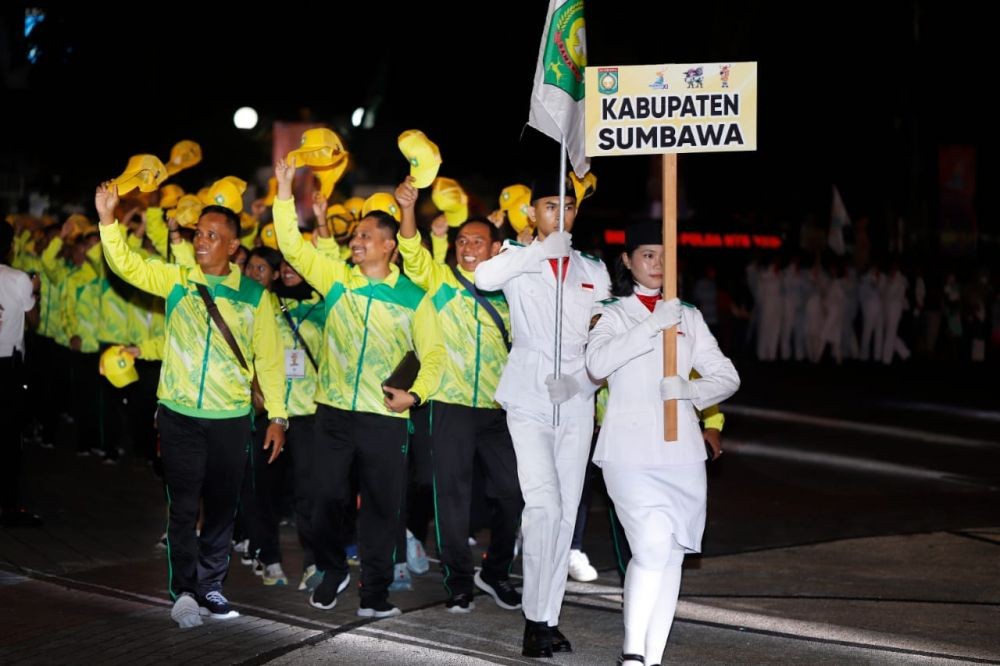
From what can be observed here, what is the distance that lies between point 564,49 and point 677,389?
2.12 meters

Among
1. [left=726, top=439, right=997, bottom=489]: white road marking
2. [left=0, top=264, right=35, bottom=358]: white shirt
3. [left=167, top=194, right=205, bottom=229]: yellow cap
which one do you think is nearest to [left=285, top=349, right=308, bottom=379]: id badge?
[left=167, top=194, right=205, bottom=229]: yellow cap

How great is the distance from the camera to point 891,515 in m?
11.2

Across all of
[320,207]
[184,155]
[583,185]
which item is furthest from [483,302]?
[184,155]

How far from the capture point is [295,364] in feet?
29.4

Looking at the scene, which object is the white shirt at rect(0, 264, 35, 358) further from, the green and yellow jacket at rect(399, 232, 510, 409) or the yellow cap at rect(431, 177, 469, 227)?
the green and yellow jacket at rect(399, 232, 510, 409)

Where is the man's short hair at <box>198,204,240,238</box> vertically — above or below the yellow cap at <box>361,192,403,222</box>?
below

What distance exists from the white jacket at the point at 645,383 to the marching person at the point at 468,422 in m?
1.65

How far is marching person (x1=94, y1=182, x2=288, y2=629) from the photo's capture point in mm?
7430

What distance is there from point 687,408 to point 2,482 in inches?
225

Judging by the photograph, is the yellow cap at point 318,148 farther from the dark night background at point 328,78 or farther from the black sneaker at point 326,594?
the dark night background at point 328,78

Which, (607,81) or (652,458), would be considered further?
(607,81)

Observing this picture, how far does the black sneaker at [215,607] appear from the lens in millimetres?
7497

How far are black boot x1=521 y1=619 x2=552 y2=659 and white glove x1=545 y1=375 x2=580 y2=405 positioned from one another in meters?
1.00

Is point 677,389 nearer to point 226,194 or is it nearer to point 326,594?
point 326,594
